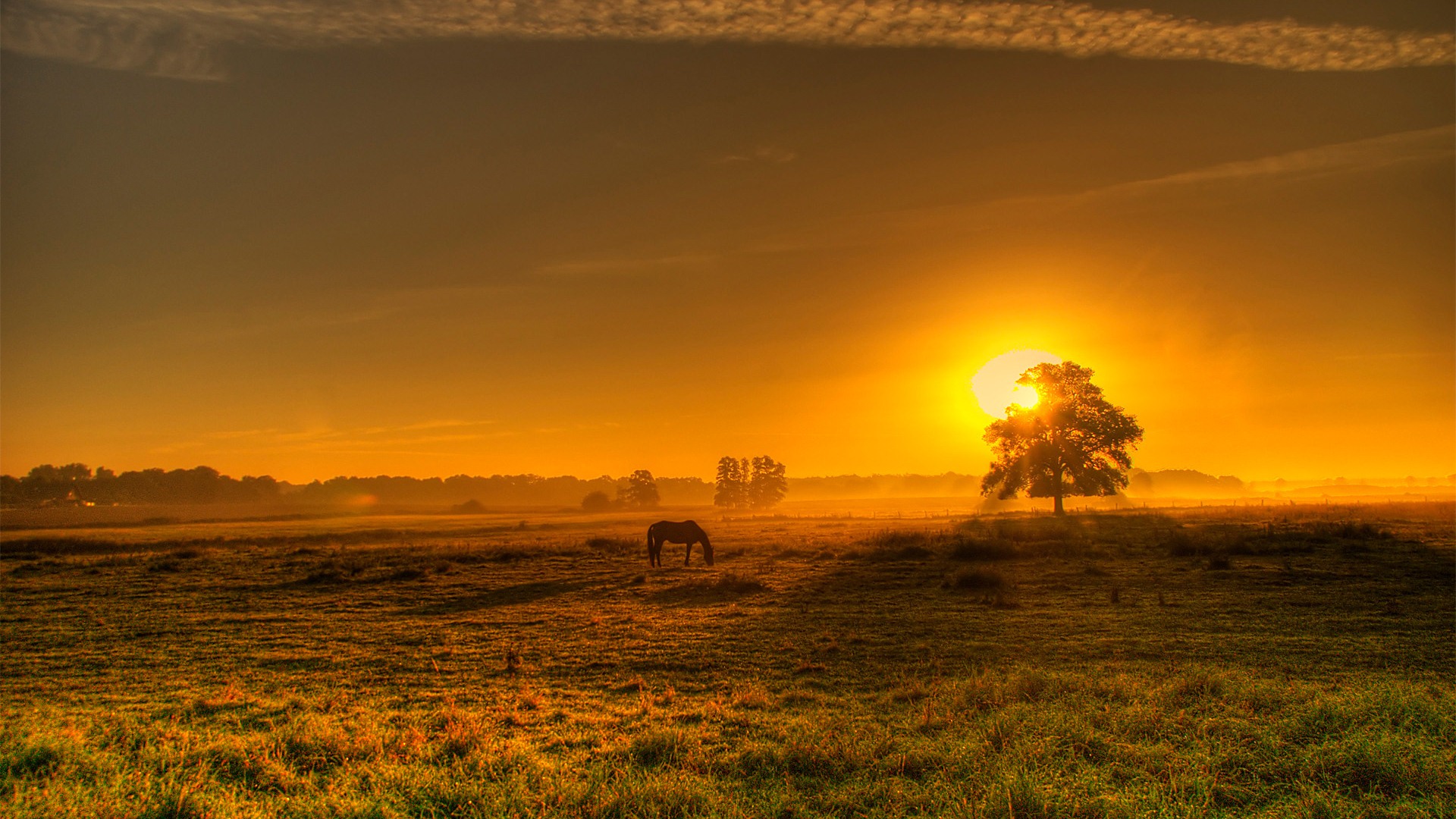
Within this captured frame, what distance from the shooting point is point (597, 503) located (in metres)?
146

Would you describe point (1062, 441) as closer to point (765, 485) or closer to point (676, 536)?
point (676, 536)

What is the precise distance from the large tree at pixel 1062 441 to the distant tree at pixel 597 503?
295 ft

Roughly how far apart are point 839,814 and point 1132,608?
13.7 m

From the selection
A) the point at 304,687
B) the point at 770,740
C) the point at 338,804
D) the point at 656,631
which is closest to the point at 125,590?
the point at 304,687

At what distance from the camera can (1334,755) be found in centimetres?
664

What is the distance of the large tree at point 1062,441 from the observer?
188 feet

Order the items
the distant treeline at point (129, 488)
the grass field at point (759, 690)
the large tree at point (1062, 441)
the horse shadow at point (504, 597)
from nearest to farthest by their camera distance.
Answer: the grass field at point (759, 690)
the horse shadow at point (504, 597)
the large tree at point (1062, 441)
the distant treeline at point (129, 488)

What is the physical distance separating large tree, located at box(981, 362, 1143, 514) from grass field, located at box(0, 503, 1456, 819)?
31039 mm

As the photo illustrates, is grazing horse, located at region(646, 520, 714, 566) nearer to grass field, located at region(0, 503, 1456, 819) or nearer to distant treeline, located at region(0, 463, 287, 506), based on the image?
grass field, located at region(0, 503, 1456, 819)

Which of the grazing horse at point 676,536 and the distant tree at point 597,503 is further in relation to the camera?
the distant tree at point 597,503

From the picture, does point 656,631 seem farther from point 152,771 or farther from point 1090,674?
point 152,771

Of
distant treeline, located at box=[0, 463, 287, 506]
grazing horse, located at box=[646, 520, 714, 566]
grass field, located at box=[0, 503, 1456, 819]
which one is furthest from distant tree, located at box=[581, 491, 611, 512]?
grass field, located at box=[0, 503, 1456, 819]

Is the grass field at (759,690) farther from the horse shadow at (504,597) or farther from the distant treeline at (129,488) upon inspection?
the distant treeline at (129,488)

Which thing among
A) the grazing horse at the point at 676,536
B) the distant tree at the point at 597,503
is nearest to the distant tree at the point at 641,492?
the distant tree at the point at 597,503
